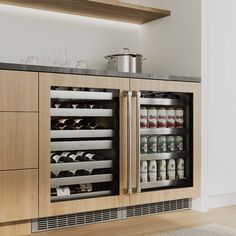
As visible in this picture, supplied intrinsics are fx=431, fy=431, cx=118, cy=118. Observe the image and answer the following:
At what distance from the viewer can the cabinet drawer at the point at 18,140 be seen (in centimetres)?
240

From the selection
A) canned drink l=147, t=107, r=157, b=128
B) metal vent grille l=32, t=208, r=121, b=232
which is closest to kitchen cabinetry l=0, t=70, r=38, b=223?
metal vent grille l=32, t=208, r=121, b=232

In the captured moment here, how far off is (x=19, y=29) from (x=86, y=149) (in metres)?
1.15

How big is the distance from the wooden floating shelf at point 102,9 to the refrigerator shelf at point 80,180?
1309mm

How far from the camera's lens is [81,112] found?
8.87 ft

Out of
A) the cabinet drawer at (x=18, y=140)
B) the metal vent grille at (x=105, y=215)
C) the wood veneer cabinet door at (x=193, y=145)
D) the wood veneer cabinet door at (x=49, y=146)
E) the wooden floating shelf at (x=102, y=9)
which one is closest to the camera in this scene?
the cabinet drawer at (x=18, y=140)

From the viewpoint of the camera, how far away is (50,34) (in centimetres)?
339

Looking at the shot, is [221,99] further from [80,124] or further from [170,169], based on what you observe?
[80,124]

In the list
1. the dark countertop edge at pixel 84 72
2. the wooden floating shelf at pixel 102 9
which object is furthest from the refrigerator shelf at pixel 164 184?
the wooden floating shelf at pixel 102 9

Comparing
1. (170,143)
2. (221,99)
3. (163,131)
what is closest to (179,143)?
(170,143)

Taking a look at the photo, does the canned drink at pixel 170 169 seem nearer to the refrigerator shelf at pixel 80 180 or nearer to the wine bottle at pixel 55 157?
the refrigerator shelf at pixel 80 180

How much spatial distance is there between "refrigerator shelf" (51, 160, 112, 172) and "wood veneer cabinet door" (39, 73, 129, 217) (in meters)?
0.08

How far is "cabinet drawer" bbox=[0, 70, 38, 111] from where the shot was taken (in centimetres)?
241

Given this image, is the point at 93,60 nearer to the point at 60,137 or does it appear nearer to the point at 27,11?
the point at 27,11

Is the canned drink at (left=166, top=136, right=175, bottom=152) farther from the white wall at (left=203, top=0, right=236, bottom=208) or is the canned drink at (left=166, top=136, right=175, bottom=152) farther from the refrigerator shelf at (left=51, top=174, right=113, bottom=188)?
the refrigerator shelf at (left=51, top=174, right=113, bottom=188)
